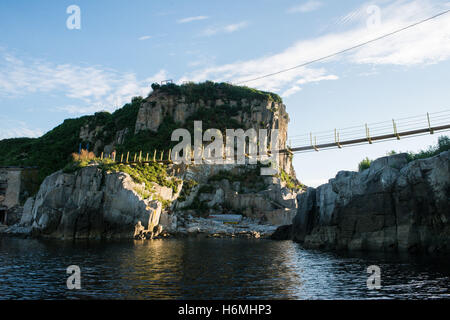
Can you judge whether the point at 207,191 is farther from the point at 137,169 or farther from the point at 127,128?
the point at 127,128

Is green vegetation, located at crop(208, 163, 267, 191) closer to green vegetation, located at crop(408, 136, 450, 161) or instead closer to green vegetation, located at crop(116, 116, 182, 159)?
green vegetation, located at crop(116, 116, 182, 159)

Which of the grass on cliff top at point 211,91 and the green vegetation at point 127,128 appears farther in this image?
the grass on cliff top at point 211,91

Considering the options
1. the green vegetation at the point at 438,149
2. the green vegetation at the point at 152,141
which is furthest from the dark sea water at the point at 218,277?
the green vegetation at the point at 152,141

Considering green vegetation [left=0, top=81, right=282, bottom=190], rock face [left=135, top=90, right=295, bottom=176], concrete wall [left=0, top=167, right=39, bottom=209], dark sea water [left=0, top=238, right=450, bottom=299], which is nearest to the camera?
dark sea water [left=0, top=238, right=450, bottom=299]

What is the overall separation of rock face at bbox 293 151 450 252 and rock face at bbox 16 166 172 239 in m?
23.1

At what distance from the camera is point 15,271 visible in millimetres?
19516

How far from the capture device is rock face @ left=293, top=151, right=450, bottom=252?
26516 millimetres

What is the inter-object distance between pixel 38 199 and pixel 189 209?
1021 inches

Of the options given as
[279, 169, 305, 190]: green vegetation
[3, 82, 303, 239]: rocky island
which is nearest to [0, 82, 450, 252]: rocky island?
[3, 82, 303, 239]: rocky island

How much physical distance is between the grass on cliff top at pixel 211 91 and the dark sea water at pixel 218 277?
6133cm

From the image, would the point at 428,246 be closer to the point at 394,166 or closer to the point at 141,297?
the point at 394,166

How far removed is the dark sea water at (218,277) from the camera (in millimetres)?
14734

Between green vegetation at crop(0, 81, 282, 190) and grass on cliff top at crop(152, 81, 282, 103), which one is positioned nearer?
green vegetation at crop(0, 81, 282, 190)

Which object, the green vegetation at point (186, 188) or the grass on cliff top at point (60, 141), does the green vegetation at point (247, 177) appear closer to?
the green vegetation at point (186, 188)
